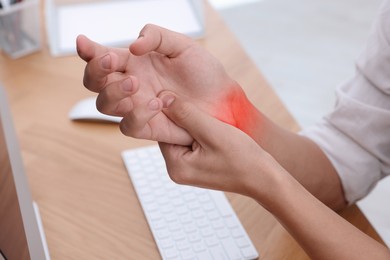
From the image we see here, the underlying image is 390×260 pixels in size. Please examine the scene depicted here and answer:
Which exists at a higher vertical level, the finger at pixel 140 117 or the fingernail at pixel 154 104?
the fingernail at pixel 154 104

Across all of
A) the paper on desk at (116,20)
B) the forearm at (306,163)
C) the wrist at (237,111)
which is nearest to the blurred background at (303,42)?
the paper on desk at (116,20)

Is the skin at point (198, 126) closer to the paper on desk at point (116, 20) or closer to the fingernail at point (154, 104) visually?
the fingernail at point (154, 104)

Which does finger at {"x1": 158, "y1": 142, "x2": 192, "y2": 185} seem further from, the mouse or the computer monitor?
the mouse

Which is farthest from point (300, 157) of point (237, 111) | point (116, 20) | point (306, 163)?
point (116, 20)

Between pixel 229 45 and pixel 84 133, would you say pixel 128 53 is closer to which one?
pixel 84 133

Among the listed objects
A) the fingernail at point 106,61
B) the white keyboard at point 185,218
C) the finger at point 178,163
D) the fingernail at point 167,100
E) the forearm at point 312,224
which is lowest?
the white keyboard at point 185,218

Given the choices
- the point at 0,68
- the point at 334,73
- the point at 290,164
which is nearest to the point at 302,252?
the point at 290,164

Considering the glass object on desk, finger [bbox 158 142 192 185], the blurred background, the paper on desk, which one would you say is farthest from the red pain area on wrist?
the blurred background

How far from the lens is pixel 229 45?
1185mm

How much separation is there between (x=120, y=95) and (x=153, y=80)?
0.37ft

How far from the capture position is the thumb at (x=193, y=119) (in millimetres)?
655

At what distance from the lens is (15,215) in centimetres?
61

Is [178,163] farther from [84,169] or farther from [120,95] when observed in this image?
[84,169]

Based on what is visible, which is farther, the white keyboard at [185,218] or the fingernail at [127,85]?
the white keyboard at [185,218]
